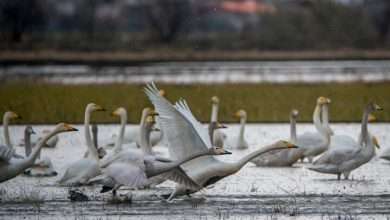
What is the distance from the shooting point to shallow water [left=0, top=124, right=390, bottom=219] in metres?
10.6

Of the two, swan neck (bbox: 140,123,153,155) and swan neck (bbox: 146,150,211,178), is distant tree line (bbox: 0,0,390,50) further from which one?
swan neck (bbox: 146,150,211,178)

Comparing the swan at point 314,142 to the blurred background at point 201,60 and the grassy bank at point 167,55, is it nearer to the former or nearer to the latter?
the blurred background at point 201,60

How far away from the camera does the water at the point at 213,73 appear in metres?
33.6

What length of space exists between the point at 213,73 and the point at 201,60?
8924 millimetres

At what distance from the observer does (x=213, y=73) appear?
3744 cm

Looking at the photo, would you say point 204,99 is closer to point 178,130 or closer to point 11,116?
point 11,116

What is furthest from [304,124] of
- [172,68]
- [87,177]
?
[172,68]

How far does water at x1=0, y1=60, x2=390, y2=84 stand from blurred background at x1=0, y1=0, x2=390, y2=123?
0.06 m

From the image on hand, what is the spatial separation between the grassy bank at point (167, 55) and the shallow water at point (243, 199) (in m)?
30.7

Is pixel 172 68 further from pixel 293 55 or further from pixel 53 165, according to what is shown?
pixel 53 165

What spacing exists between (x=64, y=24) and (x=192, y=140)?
7022 centimetres

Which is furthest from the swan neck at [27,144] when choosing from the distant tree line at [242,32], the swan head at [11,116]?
the distant tree line at [242,32]

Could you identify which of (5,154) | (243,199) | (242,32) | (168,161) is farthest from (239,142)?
(242,32)

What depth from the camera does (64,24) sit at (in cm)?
8056
